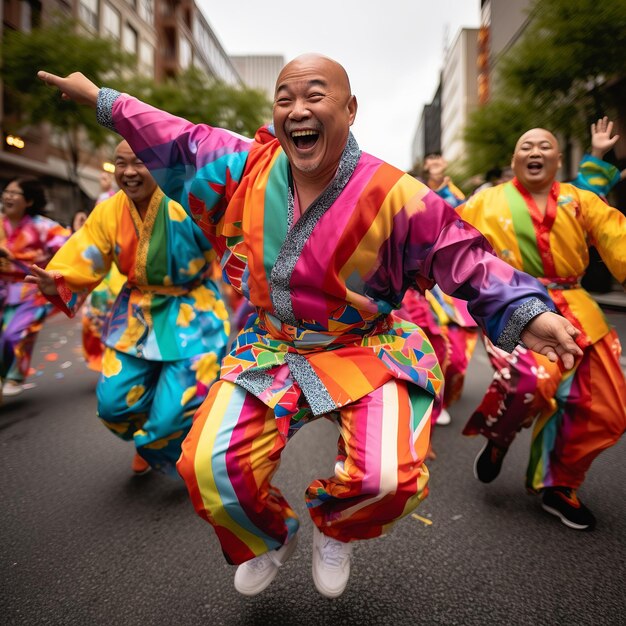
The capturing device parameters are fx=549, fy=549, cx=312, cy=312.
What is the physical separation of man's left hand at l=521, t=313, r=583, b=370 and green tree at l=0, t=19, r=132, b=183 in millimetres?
17140

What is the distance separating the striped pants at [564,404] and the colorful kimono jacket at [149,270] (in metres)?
1.57

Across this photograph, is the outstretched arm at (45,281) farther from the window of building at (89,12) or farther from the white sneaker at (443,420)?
the window of building at (89,12)

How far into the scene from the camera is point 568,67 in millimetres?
13953

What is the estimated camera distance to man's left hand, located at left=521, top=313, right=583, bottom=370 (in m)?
1.45

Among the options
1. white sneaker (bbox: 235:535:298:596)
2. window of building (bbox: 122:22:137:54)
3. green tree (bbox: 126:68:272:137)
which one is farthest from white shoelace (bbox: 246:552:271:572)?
window of building (bbox: 122:22:137:54)

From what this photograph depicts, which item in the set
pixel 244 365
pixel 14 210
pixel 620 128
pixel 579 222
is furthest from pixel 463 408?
pixel 620 128

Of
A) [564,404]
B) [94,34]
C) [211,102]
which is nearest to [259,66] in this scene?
[211,102]

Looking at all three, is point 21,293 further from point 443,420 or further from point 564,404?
point 564,404

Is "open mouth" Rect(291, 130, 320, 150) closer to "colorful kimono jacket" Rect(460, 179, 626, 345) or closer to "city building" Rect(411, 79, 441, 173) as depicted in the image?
"colorful kimono jacket" Rect(460, 179, 626, 345)

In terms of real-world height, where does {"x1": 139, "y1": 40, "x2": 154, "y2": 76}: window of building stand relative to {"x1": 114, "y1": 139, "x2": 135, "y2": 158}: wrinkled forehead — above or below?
above

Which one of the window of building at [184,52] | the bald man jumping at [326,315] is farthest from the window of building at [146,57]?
the bald man jumping at [326,315]

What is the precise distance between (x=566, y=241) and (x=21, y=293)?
4.43m

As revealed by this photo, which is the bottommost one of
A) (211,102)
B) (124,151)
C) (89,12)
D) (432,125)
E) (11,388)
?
(11,388)

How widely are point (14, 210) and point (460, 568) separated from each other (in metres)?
4.66
